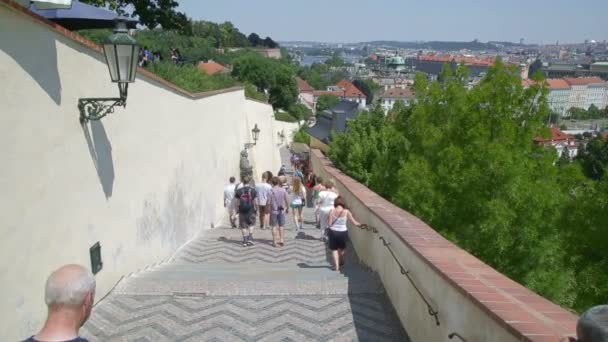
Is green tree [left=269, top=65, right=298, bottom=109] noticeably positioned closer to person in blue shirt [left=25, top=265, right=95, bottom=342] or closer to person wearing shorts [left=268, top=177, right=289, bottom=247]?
person wearing shorts [left=268, top=177, right=289, bottom=247]

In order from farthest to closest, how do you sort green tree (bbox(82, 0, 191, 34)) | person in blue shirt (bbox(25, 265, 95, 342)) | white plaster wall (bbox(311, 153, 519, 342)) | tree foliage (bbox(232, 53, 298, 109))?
tree foliage (bbox(232, 53, 298, 109)) → green tree (bbox(82, 0, 191, 34)) → white plaster wall (bbox(311, 153, 519, 342)) → person in blue shirt (bbox(25, 265, 95, 342))

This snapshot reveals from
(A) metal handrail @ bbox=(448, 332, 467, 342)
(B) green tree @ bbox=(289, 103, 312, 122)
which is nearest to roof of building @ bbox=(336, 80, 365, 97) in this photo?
(B) green tree @ bbox=(289, 103, 312, 122)

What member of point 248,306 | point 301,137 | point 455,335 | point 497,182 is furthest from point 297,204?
point 301,137

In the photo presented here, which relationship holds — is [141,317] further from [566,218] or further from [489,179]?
[566,218]

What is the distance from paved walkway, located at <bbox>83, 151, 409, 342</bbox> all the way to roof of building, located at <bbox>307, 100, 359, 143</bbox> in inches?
625

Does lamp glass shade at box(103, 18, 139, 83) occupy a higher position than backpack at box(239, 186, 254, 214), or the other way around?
lamp glass shade at box(103, 18, 139, 83)

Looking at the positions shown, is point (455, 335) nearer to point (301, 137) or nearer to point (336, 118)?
point (336, 118)

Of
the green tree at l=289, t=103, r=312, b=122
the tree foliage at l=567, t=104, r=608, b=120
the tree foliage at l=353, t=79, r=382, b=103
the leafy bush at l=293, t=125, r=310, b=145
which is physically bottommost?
the tree foliage at l=567, t=104, r=608, b=120

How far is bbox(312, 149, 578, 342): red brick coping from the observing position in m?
2.83

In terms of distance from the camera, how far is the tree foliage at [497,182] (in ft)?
30.9

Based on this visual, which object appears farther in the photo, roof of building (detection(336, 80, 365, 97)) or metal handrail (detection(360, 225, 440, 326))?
roof of building (detection(336, 80, 365, 97))

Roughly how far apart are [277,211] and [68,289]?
23.1ft

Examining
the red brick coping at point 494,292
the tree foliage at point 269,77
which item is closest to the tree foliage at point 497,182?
the red brick coping at point 494,292

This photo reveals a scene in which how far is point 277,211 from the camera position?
31.2 feet
